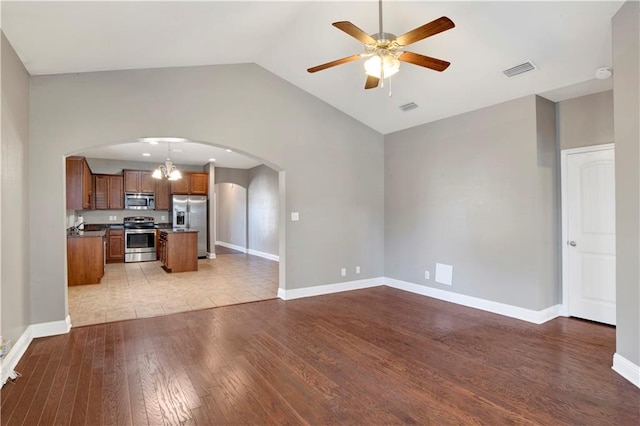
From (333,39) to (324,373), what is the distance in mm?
3665

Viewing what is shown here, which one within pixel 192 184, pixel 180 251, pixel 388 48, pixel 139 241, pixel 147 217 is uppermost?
pixel 388 48

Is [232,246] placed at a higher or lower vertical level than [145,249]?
lower

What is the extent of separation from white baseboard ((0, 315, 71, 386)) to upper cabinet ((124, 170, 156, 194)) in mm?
6098

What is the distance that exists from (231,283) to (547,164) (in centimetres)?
539

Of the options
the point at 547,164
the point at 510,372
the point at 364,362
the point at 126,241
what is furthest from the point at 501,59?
the point at 126,241

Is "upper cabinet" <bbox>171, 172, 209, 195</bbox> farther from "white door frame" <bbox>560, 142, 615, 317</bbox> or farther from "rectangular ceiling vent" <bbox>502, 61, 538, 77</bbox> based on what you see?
"white door frame" <bbox>560, 142, 615, 317</bbox>

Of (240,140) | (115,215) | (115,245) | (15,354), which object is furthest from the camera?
(115,215)

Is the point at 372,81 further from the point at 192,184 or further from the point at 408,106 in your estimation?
the point at 192,184

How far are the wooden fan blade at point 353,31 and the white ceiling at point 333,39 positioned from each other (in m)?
1.11

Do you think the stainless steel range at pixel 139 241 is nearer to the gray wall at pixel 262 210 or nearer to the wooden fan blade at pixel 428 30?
the gray wall at pixel 262 210

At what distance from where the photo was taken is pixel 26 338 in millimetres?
3354

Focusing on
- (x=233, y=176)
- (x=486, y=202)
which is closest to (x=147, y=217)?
(x=233, y=176)

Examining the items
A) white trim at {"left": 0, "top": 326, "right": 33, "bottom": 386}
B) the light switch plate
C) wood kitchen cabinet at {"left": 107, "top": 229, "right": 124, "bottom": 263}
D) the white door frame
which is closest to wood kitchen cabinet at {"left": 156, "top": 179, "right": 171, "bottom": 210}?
wood kitchen cabinet at {"left": 107, "top": 229, "right": 124, "bottom": 263}

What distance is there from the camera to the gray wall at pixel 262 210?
9.25m
